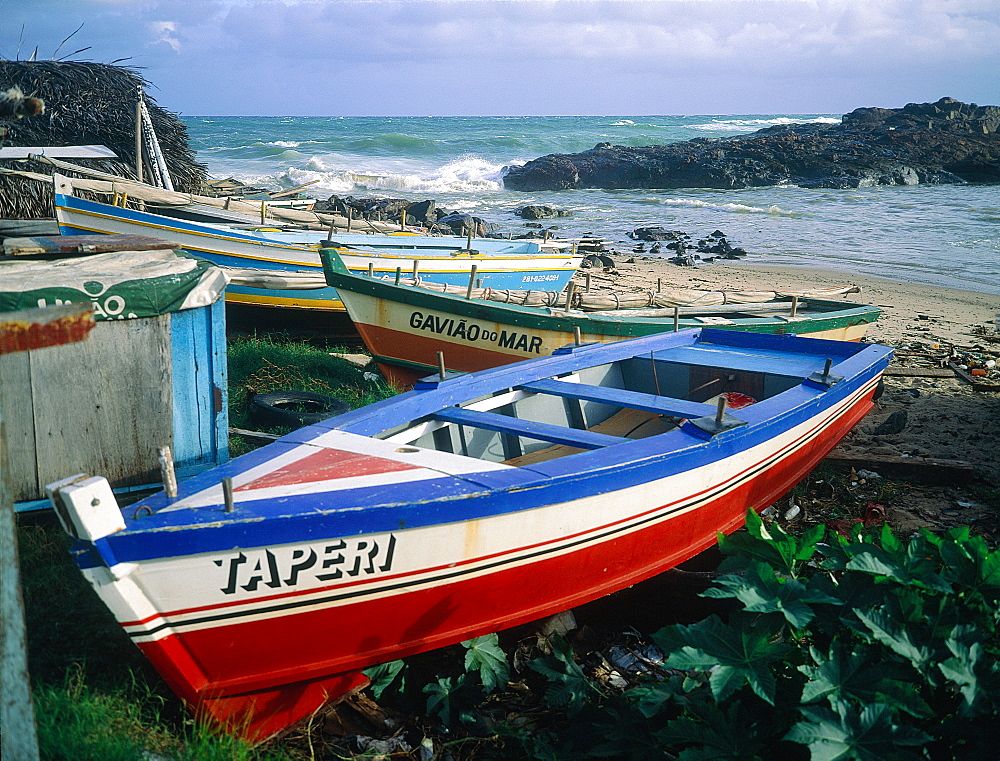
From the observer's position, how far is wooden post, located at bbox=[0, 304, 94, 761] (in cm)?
188

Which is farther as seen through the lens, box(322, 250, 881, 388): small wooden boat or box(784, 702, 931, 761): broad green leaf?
box(322, 250, 881, 388): small wooden boat

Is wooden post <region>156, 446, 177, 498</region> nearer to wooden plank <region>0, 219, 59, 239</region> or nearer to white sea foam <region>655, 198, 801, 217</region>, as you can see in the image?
wooden plank <region>0, 219, 59, 239</region>

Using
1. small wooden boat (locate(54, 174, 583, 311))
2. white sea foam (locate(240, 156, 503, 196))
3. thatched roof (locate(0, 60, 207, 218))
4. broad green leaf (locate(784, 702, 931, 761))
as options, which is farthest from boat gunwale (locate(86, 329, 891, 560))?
white sea foam (locate(240, 156, 503, 196))

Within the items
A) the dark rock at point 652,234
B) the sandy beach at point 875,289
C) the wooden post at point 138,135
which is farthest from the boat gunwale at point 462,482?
the dark rock at point 652,234

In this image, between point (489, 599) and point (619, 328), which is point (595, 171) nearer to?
point (619, 328)

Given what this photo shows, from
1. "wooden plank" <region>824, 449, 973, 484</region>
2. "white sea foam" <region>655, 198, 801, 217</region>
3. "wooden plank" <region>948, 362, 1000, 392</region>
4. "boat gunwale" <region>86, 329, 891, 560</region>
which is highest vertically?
"white sea foam" <region>655, 198, 801, 217</region>

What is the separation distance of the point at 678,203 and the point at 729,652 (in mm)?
28211

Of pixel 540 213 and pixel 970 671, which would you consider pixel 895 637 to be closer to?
pixel 970 671

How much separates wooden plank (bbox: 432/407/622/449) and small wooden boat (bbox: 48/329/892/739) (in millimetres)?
15

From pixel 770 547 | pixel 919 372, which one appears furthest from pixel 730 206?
pixel 770 547

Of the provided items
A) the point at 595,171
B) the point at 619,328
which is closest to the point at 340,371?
the point at 619,328

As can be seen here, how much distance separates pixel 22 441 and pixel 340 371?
13.4ft

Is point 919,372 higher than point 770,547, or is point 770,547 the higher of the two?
point 770,547

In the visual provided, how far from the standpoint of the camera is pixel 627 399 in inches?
168
